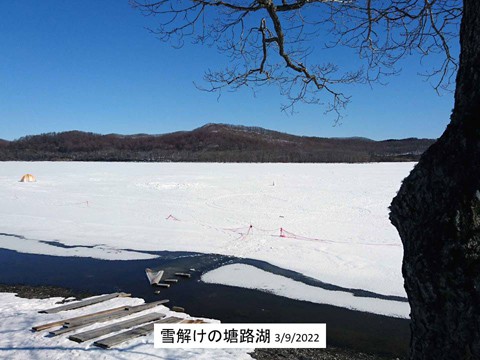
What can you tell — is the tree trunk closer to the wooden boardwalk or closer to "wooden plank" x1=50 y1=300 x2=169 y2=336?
the wooden boardwalk

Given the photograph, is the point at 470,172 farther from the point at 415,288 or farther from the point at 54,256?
the point at 54,256

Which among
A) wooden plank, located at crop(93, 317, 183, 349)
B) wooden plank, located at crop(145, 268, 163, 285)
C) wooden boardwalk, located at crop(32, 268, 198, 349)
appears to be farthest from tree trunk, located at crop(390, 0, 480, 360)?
wooden plank, located at crop(145, 268, 163, 285)

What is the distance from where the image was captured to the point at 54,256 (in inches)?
448

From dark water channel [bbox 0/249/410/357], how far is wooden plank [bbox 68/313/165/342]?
3.21ft

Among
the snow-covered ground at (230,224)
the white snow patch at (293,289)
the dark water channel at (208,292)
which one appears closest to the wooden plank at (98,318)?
the dark water channel at (208,292)

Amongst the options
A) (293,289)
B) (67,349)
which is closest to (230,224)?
(293,289)

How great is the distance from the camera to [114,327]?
234 inches

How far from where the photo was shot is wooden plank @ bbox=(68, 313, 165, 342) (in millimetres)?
5508

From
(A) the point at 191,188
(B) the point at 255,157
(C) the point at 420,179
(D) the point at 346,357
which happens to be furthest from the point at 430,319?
(B) the point at 255,157

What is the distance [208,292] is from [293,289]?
1.88m

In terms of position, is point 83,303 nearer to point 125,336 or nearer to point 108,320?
point 108,320

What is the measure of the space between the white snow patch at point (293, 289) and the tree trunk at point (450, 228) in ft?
20.6

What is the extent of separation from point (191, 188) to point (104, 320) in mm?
19612

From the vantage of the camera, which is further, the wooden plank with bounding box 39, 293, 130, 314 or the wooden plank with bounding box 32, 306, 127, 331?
the wooden plank with bounding box 39, 293, 130, 314
